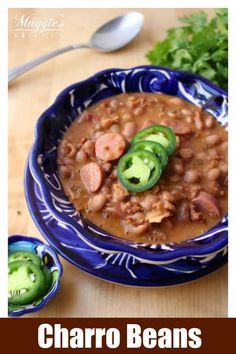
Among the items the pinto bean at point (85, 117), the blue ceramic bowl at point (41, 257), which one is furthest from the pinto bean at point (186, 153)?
the blue ceramic bowl at point (41, 257)

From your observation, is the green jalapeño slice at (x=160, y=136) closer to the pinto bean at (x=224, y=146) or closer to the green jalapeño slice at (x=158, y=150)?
the green jalapeño slice at (x=158, y=150)

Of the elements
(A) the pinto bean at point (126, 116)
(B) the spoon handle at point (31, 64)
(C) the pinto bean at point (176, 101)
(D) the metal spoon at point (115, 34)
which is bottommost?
(A) the pinto bean at point (126, 116)

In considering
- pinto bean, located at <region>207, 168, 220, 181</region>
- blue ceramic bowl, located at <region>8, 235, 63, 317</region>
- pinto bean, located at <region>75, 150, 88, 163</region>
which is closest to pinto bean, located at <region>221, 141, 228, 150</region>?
pinto bean, located at <region>207, 168, 220, 181</region>

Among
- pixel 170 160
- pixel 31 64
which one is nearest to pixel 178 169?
pixel 170 160

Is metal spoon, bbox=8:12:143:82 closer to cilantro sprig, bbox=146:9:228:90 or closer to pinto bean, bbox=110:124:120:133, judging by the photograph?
cilantro sprig, bbox=146:9:228:90
